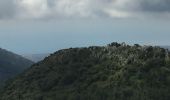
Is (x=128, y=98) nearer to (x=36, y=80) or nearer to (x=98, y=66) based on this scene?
(x=98, y=66)

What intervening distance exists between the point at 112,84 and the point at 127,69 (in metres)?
10.2

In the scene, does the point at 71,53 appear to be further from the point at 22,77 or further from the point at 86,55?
the point at 22,77

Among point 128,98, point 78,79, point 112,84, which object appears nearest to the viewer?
point 128,98

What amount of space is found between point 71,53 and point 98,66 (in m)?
16.7

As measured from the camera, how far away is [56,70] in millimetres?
175000

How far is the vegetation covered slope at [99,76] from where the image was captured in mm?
146500

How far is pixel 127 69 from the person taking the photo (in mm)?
159625

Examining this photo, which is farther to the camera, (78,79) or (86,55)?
(86,55)

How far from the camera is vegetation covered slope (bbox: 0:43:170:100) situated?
146500mm

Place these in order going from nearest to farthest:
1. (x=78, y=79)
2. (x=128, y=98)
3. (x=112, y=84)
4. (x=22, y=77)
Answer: (x=128, y=98) < (x=112, y=84) < (x=78, y=79) < (x=22, y=77)

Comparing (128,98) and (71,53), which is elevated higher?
(71,53)

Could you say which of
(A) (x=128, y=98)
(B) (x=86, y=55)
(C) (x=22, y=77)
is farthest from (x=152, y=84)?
(C) (x=22, y=77)

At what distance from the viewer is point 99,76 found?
162375mm

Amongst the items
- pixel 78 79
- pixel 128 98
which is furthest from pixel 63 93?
pixel 128 98
